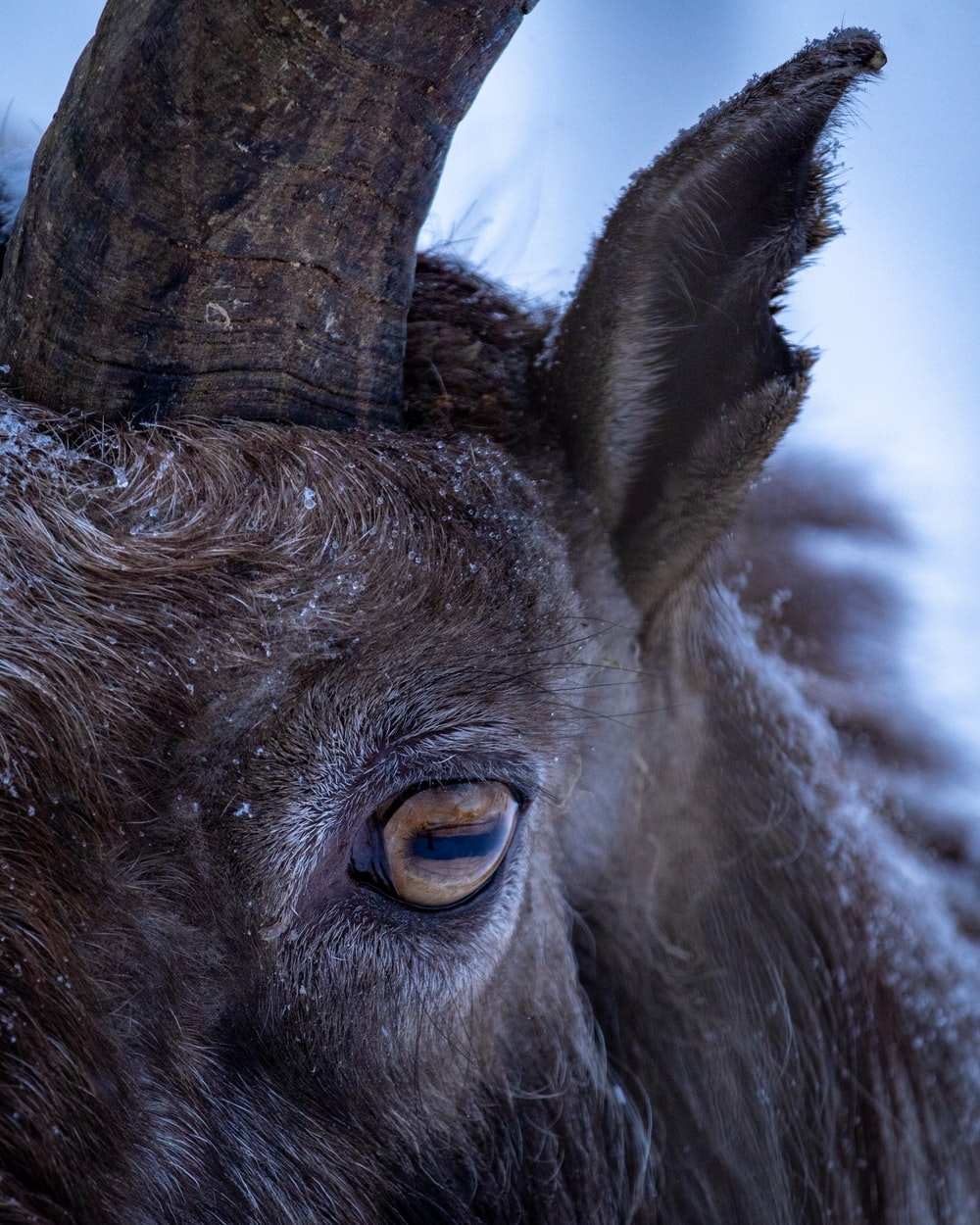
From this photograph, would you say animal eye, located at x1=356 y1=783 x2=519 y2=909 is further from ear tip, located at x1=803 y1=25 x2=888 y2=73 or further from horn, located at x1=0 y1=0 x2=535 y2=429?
ear tip, located at x1=803 y1=25 x2=888 y2=73

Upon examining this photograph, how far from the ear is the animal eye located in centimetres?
61

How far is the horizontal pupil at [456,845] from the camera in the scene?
1601 mm

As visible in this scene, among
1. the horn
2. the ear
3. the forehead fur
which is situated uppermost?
the ear

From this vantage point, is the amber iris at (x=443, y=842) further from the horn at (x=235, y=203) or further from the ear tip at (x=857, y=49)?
the ear tip at (x=857, y=49)

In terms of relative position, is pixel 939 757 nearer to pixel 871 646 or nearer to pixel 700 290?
pixel 871 646

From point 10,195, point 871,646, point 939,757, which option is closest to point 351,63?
point 10,195

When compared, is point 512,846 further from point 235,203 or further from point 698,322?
point 235,203

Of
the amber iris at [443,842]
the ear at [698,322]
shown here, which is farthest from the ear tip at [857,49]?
the amber iris at [443,842]

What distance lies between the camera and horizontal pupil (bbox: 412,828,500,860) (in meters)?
1.60

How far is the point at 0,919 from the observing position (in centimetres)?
122

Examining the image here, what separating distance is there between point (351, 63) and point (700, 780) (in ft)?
5.04

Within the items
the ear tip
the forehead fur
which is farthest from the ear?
the forehead fur

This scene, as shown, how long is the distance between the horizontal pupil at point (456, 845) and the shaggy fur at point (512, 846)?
9 cm

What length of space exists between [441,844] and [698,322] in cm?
96
